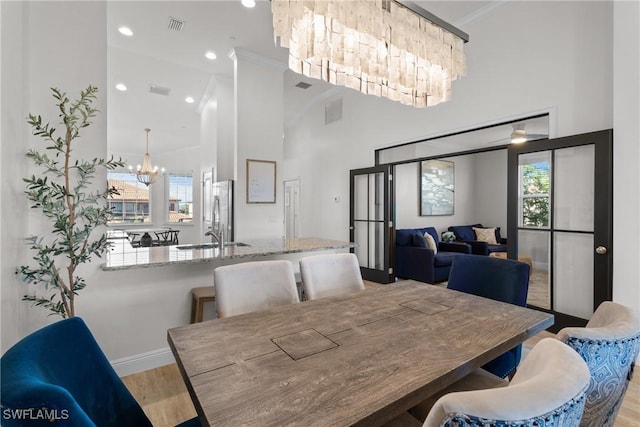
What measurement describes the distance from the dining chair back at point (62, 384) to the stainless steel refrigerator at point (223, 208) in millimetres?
3360

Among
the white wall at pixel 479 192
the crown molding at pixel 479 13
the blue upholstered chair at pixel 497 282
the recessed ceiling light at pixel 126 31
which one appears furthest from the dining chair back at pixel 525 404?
the white wall at pixel 479 192

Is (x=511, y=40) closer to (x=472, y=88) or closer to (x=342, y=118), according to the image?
(x=472, y=88)

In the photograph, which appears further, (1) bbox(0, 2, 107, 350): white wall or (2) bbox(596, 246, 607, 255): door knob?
(2) bbox(596, 246, 607, 255): door knob

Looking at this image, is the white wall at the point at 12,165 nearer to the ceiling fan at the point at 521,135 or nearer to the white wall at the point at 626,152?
the white wall at the point at 626,152

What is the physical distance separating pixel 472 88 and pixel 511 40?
601 mm

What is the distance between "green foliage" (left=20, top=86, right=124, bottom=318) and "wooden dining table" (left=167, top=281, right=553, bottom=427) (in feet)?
3.77

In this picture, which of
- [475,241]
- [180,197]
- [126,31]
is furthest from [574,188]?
[180,197]

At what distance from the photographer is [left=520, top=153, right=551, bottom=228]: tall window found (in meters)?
3.26

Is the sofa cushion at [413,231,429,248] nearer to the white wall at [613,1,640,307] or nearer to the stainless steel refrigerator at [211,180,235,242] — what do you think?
the white wall at [613,1,640,307]

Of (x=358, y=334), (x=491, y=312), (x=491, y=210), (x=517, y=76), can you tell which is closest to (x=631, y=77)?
(x=517, y=76)

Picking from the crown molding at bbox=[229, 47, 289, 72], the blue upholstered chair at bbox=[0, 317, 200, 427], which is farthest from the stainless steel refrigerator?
the blue upholstered chair at bbox=[0, 317, 200, 427]

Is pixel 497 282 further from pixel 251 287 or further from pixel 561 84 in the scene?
pixel 561 84

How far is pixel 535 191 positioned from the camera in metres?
3.33

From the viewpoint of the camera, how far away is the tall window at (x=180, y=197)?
9.53m
